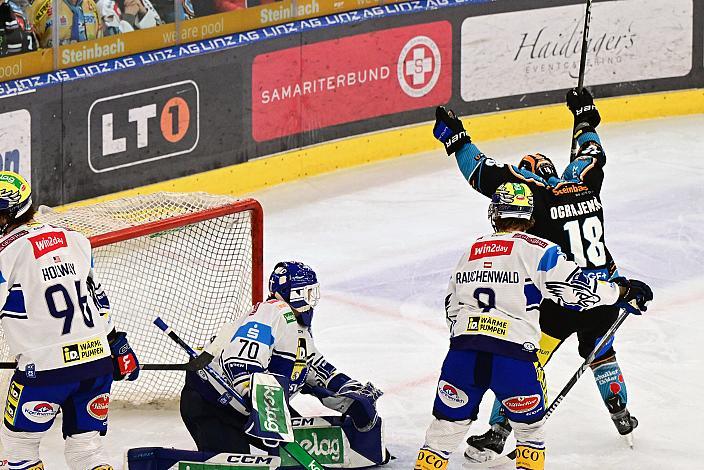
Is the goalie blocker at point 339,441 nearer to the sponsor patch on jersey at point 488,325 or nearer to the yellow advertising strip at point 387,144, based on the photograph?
the sponsor patch on jersey at point 488,325

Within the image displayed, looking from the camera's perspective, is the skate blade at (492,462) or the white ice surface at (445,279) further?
the white ice surface at (445,279)

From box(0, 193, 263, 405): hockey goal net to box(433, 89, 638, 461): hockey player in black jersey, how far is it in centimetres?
96

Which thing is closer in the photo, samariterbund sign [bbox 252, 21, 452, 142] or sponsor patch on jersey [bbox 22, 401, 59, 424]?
sponsor patch on jersey [bbox 22, 401, 59, 424]

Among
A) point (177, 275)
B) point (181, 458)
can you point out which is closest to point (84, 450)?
point (181, 458)

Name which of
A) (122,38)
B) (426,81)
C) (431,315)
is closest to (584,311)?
(431,315)

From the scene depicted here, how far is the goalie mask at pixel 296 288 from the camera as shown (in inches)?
207

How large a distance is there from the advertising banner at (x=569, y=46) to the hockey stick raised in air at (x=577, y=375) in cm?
491

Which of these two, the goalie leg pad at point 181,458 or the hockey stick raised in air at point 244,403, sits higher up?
the hockey stick raised in air at point 244,403

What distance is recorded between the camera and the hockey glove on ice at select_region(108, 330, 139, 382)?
4953mm

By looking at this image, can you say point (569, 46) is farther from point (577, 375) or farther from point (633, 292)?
point (633, 292)

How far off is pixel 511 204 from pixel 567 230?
0.58 meters

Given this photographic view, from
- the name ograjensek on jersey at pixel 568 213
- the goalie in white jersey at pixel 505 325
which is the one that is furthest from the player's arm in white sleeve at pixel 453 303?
the name ograjensek on jersey at pixel 568 213

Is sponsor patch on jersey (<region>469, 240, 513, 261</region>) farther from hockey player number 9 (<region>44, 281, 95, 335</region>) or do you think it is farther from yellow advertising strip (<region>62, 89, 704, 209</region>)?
yellow advertising strip (<region>62, 89, 704, 209</region>)

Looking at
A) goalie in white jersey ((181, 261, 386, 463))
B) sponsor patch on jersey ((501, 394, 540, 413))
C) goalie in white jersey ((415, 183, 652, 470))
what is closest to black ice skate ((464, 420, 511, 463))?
goalie in white jersey ((181, 261, 386, 463))
